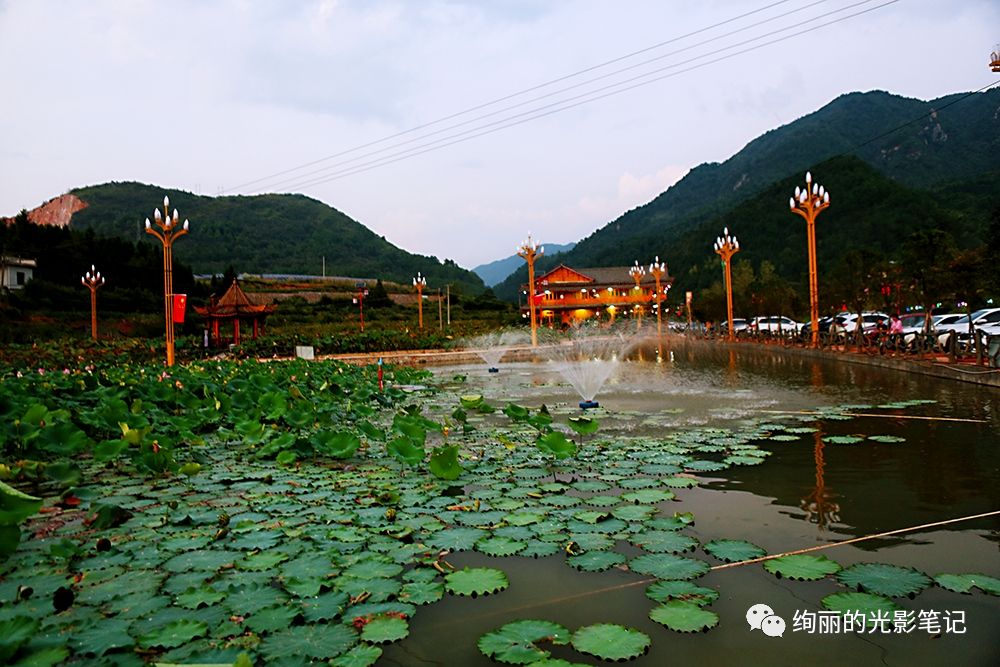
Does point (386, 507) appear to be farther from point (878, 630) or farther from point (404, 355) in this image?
point (404, 355)

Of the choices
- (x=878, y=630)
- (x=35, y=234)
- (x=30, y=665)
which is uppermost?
(x=35, y=234)

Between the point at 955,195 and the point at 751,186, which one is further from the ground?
the point at 751,186

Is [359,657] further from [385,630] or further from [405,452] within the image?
[405,452]

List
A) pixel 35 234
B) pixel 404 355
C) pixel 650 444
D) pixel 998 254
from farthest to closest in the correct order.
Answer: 1. pixel 35 234
2. pixel 404 355
3. pixel 998 254
4. pixel 650 444

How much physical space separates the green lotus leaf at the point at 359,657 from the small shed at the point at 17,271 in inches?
1823

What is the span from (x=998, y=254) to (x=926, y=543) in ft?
52.9

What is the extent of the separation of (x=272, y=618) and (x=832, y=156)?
89106 mm

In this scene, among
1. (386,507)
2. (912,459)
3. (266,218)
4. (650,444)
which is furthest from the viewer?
(266,218)

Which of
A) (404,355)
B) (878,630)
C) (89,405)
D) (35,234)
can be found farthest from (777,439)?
(35,234)

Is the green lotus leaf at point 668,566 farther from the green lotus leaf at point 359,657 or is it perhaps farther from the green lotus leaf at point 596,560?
the green lotus leaf at point 359,657

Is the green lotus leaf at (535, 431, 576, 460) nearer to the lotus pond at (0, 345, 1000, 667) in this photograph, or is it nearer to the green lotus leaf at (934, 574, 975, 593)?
the lotus pond at (0, 345, 1000, 667)

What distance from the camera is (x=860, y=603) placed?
2.75 metres

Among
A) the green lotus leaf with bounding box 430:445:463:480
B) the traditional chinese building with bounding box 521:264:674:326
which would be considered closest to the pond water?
the green lotus leaf with bounding box 430:445:463:480

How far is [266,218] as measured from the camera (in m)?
103
